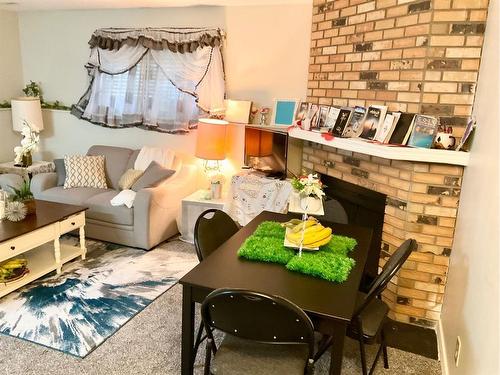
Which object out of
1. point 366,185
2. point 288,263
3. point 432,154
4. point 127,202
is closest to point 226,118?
point 127,202

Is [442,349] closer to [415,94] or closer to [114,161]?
[415,94]

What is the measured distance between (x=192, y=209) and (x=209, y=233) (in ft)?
5.76

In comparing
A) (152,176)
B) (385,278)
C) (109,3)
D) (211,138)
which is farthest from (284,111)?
(385,278)

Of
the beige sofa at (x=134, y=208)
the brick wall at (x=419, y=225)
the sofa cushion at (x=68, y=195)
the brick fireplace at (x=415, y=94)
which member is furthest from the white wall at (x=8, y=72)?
the brick wall at (x=419, y=225)

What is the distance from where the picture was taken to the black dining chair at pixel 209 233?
2217 mm

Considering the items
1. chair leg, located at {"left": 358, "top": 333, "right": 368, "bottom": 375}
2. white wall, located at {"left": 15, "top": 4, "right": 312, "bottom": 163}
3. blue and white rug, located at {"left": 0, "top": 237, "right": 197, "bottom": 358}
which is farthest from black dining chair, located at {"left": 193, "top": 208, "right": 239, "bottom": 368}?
white wall, located at {"left": 15, "top": 4, "right": 312, "bottom": 163}

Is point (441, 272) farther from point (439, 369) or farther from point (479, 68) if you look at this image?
point (479, 68)

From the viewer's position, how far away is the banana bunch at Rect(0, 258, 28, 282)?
2.90 meters

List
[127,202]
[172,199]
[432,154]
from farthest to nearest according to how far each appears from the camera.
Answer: [172,199] < [127,202] < [432,154]

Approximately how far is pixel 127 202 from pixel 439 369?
2.83 m

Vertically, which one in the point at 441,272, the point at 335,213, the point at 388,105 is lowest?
the point at 441,272

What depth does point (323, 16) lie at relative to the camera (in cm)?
354

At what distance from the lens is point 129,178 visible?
14.1 feet

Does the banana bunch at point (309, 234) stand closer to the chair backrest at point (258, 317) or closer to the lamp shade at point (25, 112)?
the chair backrest at point (258, 317)
